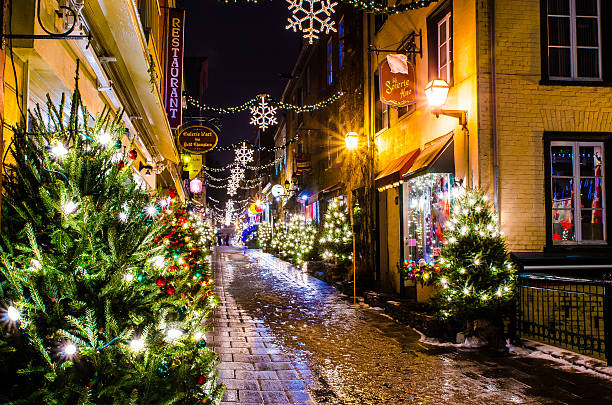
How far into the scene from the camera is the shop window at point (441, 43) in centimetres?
1144

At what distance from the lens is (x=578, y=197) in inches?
396

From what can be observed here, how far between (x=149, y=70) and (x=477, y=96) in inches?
242

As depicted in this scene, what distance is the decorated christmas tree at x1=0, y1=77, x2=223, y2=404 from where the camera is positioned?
3281 millimetres

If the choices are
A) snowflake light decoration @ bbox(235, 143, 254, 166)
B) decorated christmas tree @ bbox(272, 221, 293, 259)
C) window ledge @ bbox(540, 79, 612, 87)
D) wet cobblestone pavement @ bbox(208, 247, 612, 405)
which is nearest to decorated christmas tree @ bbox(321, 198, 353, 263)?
wet cobblestone pavement @ bbox(208, 247, 612, 405)

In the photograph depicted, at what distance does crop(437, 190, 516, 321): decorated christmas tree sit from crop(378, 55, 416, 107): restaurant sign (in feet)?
12.6

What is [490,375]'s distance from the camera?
23.1ft

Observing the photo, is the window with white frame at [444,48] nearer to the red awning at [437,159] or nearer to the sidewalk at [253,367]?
the red awning at [437,159]

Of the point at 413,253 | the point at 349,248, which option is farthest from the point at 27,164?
the point at 349,248

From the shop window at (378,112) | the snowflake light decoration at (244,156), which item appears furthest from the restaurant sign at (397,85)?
the snowflake light decoration at (244,156)

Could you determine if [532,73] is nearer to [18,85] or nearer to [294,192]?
[18,85]

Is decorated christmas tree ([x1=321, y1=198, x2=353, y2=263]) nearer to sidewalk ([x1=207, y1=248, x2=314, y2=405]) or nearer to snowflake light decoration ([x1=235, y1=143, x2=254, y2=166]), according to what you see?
sidewalk ([x1=207, y1=248, x2=314, y2=405])

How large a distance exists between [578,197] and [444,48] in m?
4.46

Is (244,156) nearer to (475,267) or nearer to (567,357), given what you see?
(475,267)

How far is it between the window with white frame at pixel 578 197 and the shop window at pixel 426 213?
6.92 feet
